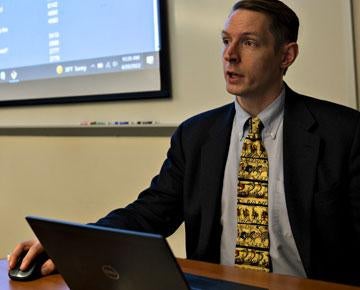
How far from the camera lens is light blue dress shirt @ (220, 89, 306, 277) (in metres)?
1.47

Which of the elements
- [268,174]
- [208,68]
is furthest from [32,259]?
[208,68]

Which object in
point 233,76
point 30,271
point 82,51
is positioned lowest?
point 30,271

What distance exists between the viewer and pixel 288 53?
5.29 ft

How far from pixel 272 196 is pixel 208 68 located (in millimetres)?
876

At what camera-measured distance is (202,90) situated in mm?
2250

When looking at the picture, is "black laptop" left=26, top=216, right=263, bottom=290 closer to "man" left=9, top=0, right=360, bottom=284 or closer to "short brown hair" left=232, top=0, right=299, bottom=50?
"man" left=9, top=0, right=360, bottom=284

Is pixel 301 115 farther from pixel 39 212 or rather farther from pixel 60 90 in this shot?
pixel 39 212

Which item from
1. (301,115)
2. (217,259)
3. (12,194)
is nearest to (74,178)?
(12,194)

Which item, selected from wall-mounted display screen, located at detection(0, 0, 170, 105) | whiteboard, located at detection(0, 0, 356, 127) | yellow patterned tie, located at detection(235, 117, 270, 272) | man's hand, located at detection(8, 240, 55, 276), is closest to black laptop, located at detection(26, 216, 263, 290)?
man's hand, located at detection(8, 240, 55, 276)

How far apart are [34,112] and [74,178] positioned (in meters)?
0.40

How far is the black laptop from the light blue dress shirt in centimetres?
37

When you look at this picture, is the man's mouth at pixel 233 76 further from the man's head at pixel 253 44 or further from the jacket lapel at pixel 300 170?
the jacket lapel at pixel 300 170

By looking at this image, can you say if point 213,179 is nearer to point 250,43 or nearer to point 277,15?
point 250,43

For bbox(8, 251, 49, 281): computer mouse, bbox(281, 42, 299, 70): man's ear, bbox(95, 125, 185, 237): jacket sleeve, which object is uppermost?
bbox(281, 42, 299, 70): man's ear
